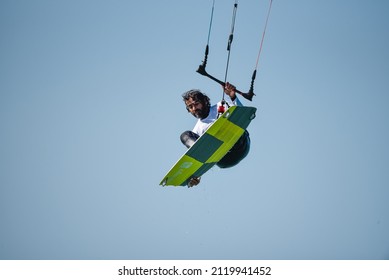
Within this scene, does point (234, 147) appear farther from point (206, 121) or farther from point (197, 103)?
point (197, 103)

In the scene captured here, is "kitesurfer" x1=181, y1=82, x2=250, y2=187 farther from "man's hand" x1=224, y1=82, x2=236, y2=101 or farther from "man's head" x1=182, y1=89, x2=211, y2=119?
"man's hand" x1=224, y1=82, x2=236, y2=101

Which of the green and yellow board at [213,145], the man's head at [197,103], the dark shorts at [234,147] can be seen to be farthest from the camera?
the man's head at [197,103]

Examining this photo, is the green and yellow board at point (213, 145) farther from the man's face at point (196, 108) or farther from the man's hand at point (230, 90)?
the man's face at point (196, 108)

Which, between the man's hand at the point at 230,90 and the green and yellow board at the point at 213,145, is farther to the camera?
the green and yellow board at the point at 213,145

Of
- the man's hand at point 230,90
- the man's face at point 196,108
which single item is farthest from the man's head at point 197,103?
the man's hand at point 230,90

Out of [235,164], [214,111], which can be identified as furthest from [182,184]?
[214,111]

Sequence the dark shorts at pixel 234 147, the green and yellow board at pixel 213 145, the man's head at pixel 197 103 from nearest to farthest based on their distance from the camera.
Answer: the green and yellow board at pixel 213 145, the dark shorts at pixel 234 147, the man's head at pixel 197 103

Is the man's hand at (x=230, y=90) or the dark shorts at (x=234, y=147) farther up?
the man's hand at (x=230, y=90)

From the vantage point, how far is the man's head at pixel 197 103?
706cm

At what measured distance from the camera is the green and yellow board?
21.5ft

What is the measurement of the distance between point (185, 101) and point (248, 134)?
3.80 feet

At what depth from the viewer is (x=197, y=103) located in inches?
278

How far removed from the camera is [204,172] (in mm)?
7895
